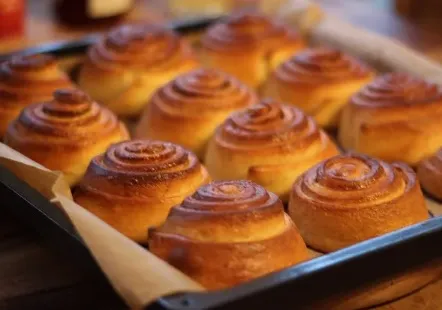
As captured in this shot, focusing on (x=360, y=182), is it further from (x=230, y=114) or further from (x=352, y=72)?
(x=352, y=72)

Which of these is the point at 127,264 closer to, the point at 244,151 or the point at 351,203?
the point at 351,203

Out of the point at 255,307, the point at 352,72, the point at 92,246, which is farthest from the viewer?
the point at 352,72

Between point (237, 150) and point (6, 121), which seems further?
point (6, 121)

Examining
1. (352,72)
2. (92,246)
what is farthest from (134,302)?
(352,72)

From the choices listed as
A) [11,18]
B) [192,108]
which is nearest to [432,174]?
[192,108]

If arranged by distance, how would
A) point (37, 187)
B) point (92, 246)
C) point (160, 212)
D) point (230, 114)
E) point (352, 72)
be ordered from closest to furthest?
1. point (92, 246)
2. point (37, 187)
3. point (160, 212)
4. point (230, 114)
5. point (352, 72)

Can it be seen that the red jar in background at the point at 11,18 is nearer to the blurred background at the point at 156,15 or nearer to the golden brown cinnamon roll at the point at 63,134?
the blurred background at the point at 156,15
